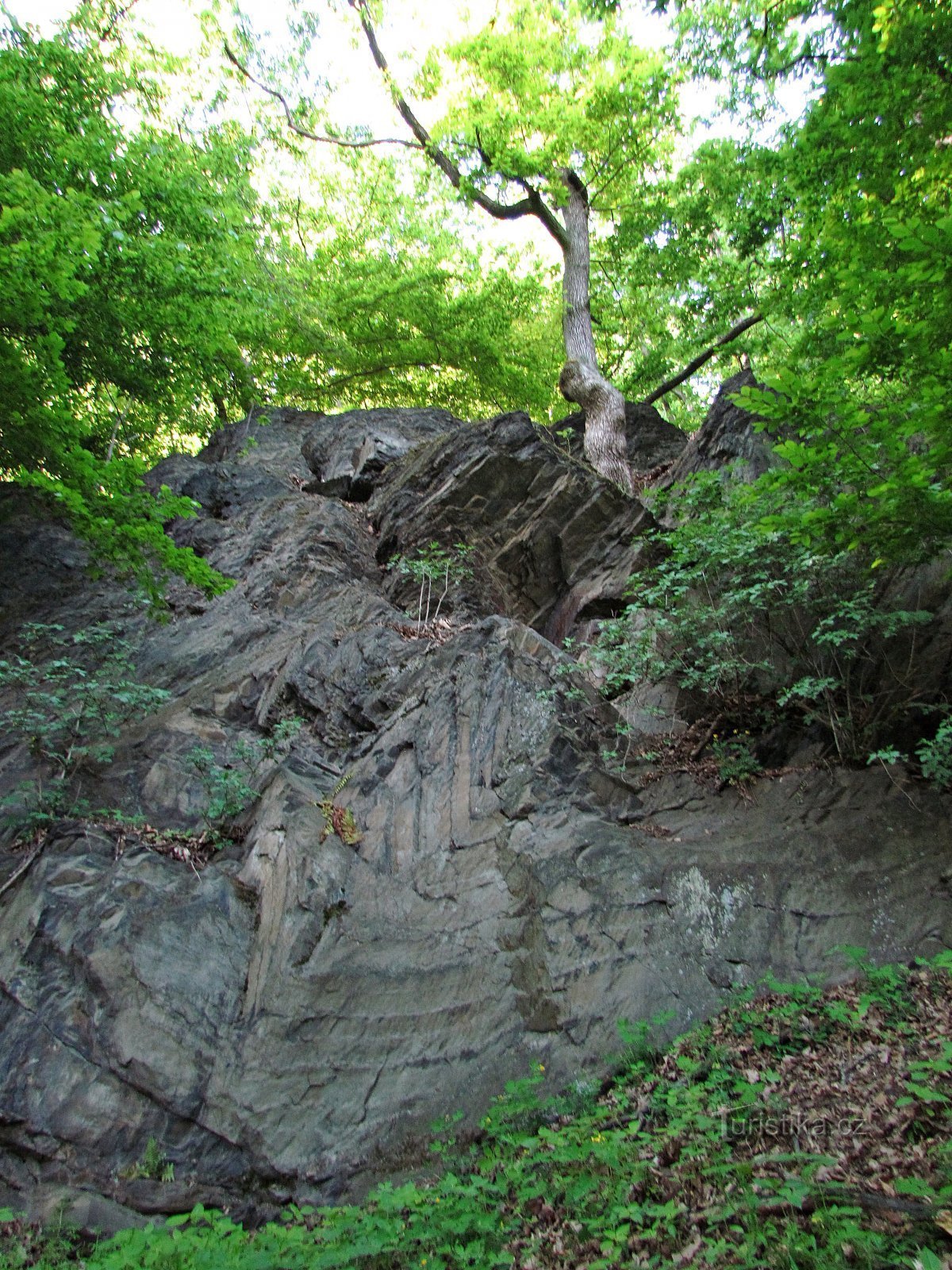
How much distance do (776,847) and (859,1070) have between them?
2.08 meters

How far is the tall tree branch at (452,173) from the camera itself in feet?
50.1

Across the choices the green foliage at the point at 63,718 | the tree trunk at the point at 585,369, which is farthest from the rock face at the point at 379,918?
the tree trunk at the point at 585,369

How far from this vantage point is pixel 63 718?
707cm

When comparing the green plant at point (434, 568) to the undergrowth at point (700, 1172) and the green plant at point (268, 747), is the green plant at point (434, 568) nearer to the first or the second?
the green plant at point (268, 747)

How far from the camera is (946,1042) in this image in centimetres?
358

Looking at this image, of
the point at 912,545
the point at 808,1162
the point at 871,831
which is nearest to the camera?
→ the point at 808,1162

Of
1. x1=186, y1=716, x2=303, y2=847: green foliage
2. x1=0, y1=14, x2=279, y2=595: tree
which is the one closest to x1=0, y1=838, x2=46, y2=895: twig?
x1=186, y1=716, x2=303, y2=847: green foliage

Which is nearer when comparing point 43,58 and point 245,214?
point 43,58

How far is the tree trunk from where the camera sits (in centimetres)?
1223

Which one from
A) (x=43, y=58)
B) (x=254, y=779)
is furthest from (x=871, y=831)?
(x=43, y=58)

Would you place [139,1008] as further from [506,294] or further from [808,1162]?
[506,294]

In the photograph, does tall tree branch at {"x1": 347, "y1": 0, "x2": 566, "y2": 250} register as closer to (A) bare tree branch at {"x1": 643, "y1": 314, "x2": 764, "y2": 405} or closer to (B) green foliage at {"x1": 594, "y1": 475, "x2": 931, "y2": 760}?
(A) bare tree branch at {"x1": 643, "y1": 314, "x2": 764, "y2": 405}

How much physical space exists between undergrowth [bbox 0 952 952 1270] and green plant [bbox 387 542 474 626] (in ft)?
20.1

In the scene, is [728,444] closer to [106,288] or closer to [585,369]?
[585,369]
